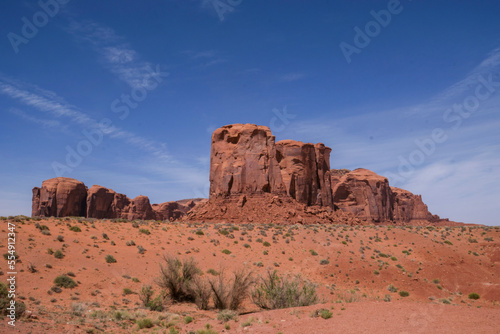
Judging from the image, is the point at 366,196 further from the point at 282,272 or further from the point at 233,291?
the point at 233,291

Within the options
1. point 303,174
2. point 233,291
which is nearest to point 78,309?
point 233,291

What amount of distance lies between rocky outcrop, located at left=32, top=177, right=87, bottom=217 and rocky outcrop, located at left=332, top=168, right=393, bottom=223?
5787 cm

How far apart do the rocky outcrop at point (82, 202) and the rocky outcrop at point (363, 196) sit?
133 ft

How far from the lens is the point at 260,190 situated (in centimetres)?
4997

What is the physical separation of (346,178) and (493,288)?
64.8m

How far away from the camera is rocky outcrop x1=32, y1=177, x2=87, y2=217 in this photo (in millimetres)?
71875

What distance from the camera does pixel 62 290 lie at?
16859 millimetres

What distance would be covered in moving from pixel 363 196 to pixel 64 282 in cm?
7558

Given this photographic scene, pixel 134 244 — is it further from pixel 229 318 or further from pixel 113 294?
pixel 229 318

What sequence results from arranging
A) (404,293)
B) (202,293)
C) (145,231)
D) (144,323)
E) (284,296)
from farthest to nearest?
(145,231), (404,293), (202,293), (284,296), (144,323)

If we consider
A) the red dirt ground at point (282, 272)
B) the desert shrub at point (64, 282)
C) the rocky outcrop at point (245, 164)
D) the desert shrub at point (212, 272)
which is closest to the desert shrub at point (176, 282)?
the red dirt ground at point (282, 272)

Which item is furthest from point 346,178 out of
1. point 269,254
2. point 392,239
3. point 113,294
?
point 113,294

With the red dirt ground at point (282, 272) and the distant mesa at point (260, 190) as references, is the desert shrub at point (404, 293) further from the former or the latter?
the distant mesa at point (260, 190)

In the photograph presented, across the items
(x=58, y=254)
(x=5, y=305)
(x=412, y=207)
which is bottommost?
(x=5, y=305)
